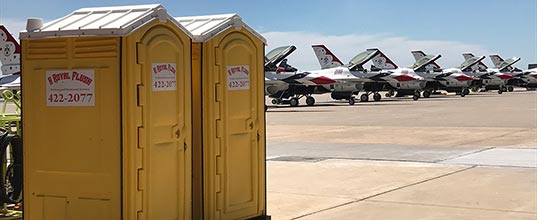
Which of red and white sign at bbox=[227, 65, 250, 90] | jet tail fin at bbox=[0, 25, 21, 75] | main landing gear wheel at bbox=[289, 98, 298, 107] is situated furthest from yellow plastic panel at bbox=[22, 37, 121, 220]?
main landing gear wheel at bbox=[289, 98, 298, 107]

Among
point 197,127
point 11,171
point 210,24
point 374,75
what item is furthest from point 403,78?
point 197,127

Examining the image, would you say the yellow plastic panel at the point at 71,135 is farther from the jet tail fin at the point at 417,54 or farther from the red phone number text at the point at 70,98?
the jet tail fin at the point at 417,54

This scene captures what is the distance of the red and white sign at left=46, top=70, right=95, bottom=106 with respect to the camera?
18.1ft

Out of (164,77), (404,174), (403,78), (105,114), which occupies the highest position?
(403,78)

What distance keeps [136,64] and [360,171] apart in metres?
6.93

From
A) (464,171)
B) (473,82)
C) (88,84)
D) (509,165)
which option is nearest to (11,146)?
(88,84)

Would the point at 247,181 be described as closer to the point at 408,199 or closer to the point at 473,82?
the point at 408,199

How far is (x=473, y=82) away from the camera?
6450 cm

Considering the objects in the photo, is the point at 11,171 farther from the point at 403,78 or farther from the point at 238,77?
the point at 403,78

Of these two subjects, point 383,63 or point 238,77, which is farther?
point 383,63

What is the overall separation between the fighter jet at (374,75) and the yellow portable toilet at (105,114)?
42456 millimetres

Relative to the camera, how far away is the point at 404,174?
36.9 feet

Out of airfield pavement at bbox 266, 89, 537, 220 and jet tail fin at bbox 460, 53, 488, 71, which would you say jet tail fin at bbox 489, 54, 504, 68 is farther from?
airfield pavement at bbox 266, 89, 537, 220

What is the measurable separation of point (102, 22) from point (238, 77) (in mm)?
1492
